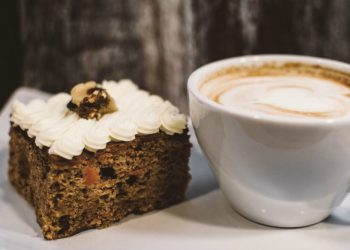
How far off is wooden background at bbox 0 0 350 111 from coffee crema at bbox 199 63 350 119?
45 centimetres

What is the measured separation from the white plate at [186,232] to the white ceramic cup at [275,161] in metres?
0.04

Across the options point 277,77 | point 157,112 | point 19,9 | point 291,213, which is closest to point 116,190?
point 157,112

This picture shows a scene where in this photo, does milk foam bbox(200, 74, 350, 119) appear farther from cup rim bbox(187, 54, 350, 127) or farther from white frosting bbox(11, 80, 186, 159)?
white frosting bbox(11, 80, 186, 159)

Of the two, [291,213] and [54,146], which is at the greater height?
[54,146]

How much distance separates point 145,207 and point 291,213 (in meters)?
0.36

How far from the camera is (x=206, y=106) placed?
1.20m

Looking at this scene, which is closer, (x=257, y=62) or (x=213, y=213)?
(x=213, y=213)

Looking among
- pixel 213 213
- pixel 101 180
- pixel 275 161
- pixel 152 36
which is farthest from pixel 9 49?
pixel 275 161

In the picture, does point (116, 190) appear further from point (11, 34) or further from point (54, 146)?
point (11, 34)

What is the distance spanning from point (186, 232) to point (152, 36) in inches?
38.1

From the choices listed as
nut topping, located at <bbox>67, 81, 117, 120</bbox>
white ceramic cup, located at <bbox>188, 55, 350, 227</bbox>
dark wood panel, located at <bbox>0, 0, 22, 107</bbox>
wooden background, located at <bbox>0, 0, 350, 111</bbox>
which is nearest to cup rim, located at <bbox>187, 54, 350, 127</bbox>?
white ceramic cup, located at <bbox>188, 55, 350, 227</bbox>

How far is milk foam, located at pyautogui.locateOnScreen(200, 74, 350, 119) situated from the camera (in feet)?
4.03

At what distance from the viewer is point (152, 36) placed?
204 centimetres

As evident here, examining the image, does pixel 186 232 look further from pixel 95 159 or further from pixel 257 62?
pixel 257 62
